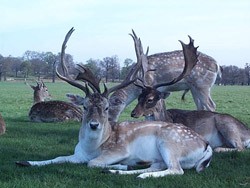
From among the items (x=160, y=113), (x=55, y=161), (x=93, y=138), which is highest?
(x=160, y=113)

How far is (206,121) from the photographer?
26.9 feet

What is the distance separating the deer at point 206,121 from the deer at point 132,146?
152 cm

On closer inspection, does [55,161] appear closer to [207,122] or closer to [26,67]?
[207,122]

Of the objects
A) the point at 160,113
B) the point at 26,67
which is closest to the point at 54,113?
the point at 160,113

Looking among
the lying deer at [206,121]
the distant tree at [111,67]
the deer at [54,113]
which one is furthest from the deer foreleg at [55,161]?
the distant tree at [111,67]

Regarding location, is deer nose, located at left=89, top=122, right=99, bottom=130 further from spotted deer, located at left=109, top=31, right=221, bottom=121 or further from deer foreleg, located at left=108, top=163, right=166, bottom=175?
spotted deer, located at left=109, top=31, right=221, bottom=121

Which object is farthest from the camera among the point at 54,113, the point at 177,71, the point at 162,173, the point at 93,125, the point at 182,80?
the point at 54,113

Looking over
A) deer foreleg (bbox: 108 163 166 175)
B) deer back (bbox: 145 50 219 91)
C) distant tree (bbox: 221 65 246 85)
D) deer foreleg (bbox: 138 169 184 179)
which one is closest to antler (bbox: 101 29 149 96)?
deer back (bbox: 145 50 219 91)

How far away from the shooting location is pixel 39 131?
33.0 feet

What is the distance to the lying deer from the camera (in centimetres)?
789

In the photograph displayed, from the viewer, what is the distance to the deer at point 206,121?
7.89m

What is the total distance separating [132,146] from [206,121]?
90.3 inches

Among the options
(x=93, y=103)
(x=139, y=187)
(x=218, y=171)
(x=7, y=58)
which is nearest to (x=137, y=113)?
(x=93, y=103)

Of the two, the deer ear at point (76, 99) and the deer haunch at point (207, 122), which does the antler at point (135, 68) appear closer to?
the deer ear at point (76, 99)
